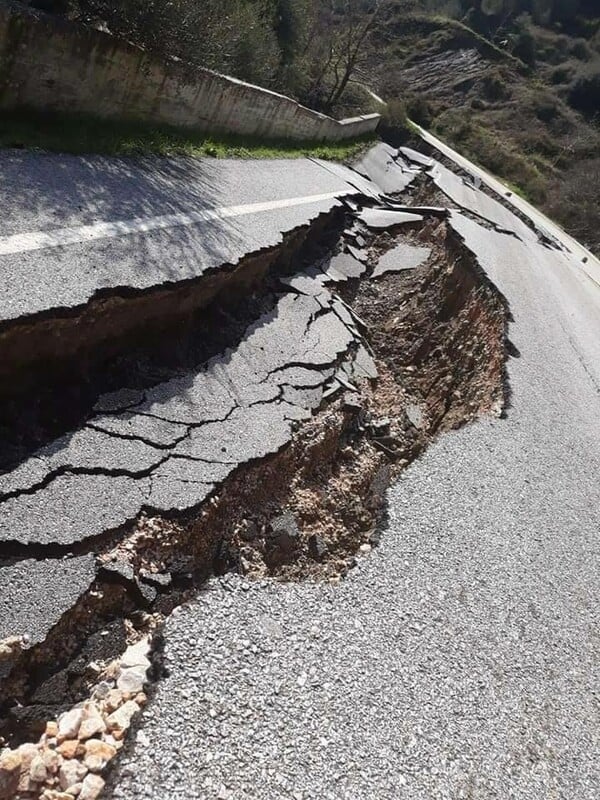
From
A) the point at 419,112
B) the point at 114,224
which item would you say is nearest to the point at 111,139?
the point at 114,224

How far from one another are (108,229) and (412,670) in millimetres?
3947

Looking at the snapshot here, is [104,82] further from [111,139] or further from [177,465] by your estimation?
[177,465]

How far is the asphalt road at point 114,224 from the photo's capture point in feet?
13.1

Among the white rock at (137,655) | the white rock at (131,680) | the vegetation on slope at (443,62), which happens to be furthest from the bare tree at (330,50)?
the white rock at (131,680)

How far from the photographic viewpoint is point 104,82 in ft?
23.5

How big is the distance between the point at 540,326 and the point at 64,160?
6.39 metres

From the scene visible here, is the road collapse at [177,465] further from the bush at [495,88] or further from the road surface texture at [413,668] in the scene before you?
the bush at [495,88]

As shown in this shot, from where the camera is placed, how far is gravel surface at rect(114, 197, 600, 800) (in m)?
2.46

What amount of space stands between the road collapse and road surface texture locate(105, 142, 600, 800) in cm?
25

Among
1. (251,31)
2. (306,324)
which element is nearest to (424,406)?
(306,324)

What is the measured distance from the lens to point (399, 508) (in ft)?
13.9

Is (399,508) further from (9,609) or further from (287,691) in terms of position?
(9,609)

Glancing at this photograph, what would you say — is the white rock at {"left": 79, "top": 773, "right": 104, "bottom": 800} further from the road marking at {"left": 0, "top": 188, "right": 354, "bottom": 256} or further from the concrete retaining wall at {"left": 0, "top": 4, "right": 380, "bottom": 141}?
the concrete retaining wall at {"left": 0, "top": 4, "right": 380, "bottom": 141}

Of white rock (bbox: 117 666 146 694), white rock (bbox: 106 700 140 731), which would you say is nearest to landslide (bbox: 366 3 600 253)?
white rock (bbox: 117 666 146 694)
